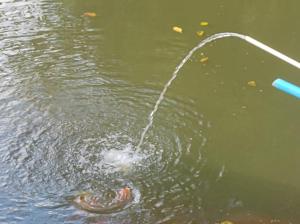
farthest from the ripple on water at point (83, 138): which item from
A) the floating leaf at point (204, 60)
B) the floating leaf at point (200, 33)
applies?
the floating leaf at point (200, 33)

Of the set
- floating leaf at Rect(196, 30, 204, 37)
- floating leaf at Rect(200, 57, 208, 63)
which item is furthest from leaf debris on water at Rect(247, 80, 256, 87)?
floating leaf at Rect(196, 30, 204, 37)

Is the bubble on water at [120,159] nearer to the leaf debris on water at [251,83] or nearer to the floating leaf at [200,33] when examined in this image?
the leaf debris on water at [251,83]

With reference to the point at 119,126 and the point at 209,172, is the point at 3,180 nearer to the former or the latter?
the point at 119,126

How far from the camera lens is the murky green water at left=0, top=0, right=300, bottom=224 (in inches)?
170

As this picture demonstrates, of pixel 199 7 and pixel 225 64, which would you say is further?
pixel 199 7

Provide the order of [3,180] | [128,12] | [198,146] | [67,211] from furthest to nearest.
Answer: [128,12]
[198,146]
[3,180]
[67,211]

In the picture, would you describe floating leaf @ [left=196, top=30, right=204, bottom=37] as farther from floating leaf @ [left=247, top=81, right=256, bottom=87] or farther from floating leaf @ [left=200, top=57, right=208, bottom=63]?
floating leaf @ [left=247, top=81, right=256, bottom=87]

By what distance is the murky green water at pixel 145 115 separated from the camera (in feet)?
14.1

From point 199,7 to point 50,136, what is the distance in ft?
12.6

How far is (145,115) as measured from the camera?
5363mm

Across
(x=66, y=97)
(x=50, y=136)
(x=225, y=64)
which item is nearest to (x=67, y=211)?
(x=50, y=136)

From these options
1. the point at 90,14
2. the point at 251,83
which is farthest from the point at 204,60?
the point at 90,14

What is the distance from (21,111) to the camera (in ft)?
17.6

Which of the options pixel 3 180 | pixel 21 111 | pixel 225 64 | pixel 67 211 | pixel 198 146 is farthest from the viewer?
pixel 225 64
